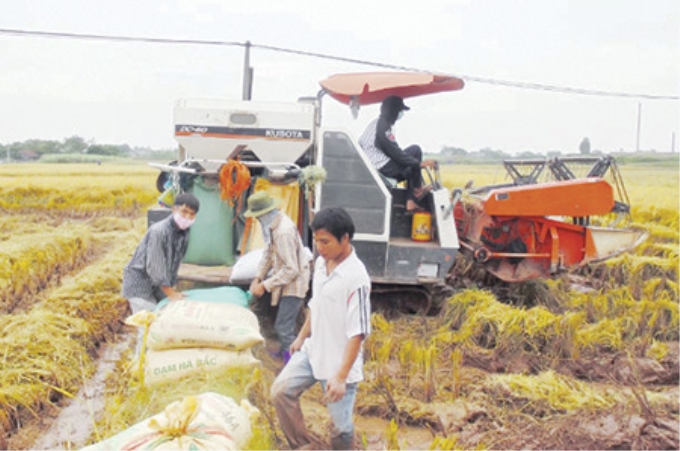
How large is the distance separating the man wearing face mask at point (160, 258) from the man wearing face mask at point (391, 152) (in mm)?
2230

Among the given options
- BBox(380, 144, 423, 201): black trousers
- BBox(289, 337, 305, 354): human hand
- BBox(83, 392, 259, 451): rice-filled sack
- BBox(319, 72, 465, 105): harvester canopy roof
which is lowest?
BBox(83, 392, 259, 451): rice-filled sack

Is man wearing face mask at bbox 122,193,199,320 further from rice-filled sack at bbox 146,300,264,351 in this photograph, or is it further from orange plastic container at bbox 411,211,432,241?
orange plastic container at bbox 411,211,432,241

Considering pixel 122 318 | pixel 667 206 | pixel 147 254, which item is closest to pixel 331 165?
pixel 147 254

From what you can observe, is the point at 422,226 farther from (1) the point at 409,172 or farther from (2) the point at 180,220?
(2) the point at 180,220

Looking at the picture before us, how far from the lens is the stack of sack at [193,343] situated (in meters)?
4.10

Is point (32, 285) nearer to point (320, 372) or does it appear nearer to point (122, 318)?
point (122, 318)

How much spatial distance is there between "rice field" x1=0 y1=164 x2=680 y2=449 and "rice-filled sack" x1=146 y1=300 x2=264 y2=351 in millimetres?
221

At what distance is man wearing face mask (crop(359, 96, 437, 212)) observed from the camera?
6.39m

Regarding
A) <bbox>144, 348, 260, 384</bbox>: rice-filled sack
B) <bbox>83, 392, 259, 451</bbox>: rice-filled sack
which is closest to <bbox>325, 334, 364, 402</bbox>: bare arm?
<bbox>83, 392, 259, 451</bbox>: rice-filled sack

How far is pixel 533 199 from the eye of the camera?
6.59m

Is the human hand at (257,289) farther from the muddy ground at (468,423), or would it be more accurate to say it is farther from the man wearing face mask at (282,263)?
the muddy ground at (468,423)

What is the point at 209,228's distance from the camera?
655 cm

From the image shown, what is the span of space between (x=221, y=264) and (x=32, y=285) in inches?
121

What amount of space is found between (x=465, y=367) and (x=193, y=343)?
2.37 metres
